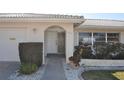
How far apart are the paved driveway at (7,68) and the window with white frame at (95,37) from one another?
31.5 feet

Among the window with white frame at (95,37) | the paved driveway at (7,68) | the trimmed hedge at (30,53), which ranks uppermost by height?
the window with white frame at (95,37)

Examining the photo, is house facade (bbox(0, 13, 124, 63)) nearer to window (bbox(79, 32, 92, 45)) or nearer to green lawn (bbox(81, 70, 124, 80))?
green lawn (bbox(81, 70, 124, 80))

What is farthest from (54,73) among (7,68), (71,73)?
(7,68)

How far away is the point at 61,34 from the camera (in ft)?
84.1

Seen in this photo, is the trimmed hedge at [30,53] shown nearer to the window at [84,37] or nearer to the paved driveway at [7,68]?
the paved driveway at [7,68]

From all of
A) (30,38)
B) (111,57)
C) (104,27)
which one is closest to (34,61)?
(30,38)

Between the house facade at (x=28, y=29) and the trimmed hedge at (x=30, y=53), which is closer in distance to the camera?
the trimmed hedge at (x=30, y=53)

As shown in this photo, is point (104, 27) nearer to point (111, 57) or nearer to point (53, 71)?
point (111, 57)

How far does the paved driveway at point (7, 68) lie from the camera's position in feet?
42.2

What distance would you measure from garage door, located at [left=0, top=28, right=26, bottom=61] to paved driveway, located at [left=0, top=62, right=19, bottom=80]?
106 cm

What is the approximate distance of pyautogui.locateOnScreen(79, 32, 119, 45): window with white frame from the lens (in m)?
24.2


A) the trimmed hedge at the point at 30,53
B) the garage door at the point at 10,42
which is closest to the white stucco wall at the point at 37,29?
the garage door at the point at 10,42

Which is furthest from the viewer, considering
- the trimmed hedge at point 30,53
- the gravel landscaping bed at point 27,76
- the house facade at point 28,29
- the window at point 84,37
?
the window at point 84,37

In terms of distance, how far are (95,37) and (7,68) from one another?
12.1 meters
